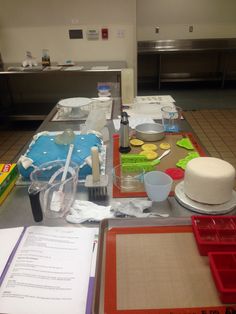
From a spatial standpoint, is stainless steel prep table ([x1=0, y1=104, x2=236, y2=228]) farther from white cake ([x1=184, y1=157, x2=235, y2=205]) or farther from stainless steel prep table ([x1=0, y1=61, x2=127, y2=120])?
stainless steel prep table ([x1=0, y1=61, x2=127, y2=120])

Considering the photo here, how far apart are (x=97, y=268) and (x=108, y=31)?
142 inches

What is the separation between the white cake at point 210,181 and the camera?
0.80 metres

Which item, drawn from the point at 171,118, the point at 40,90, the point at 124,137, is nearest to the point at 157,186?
the point at 124,137

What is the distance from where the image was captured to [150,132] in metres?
1.39

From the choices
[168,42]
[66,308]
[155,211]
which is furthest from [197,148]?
[168,42]

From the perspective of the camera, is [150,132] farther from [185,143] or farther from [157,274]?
[157,274]

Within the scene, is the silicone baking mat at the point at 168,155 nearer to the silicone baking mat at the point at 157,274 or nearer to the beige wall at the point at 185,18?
the silicone baking mat at the point at 157,274

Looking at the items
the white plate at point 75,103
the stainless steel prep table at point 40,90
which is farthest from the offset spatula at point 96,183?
the stainless steel prep table at point 40,90

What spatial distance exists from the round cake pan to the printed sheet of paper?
2.26 feet

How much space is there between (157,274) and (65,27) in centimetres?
372

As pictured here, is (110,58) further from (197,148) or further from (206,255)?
(206,255)

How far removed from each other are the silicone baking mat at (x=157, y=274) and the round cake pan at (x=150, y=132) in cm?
66

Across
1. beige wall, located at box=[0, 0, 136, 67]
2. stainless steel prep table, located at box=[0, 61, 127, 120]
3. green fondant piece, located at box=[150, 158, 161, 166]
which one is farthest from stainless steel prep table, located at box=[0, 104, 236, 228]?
beige wall, located at box=[0, 0, 136, 67]

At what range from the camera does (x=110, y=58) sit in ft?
12.5
